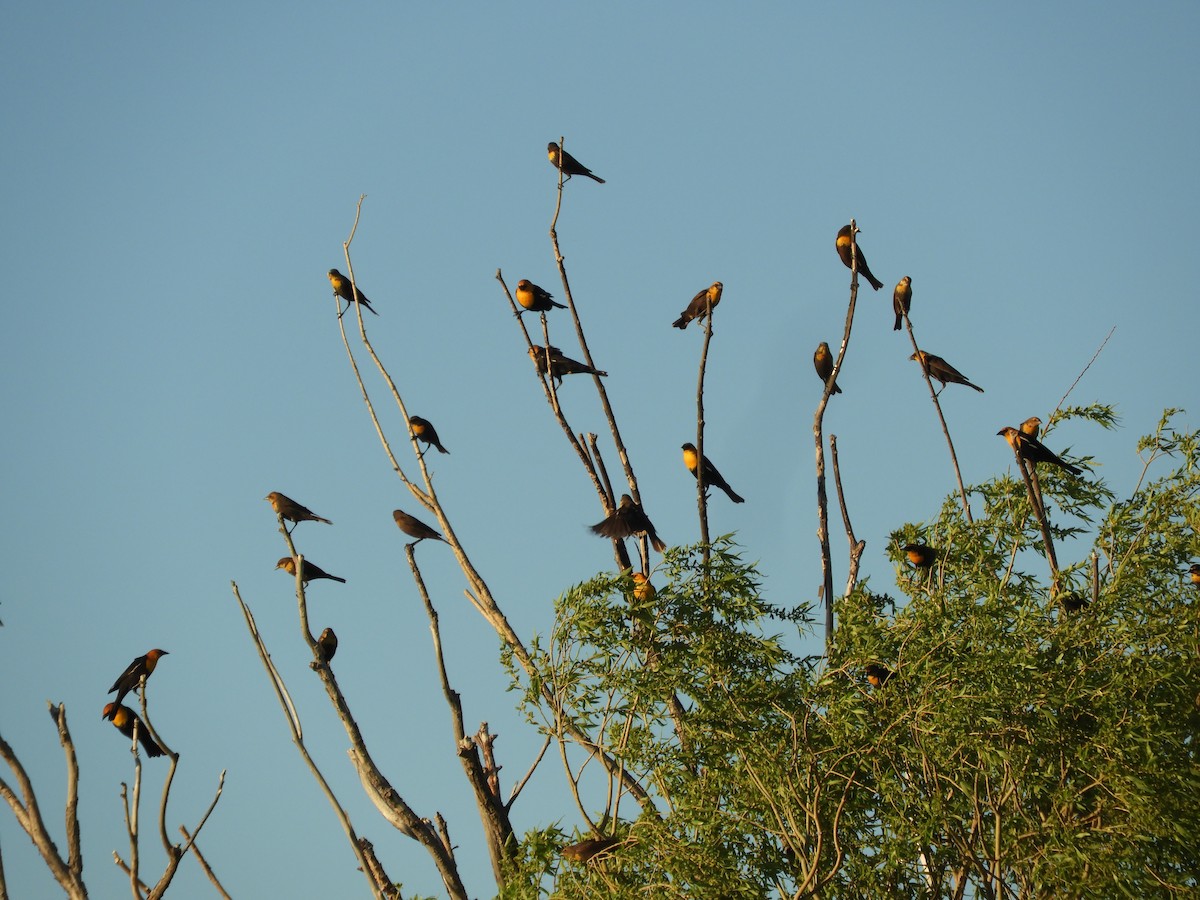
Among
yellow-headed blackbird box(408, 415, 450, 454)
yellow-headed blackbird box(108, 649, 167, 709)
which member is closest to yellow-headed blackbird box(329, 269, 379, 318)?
yellow-headed blackbird box(408, 415, 450, 454)

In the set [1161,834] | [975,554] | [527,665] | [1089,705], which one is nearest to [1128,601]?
[975,554]

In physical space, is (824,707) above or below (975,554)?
below

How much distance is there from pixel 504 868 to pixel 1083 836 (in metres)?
3.01

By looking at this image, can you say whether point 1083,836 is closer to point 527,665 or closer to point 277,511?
point 527,665

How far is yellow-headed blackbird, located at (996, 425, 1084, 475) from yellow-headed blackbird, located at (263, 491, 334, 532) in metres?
5.73

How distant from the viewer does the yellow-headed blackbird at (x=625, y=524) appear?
8.73 meters

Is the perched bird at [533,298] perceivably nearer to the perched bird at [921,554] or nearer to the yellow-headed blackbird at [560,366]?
the yellow-headed blackbird at [560,366]

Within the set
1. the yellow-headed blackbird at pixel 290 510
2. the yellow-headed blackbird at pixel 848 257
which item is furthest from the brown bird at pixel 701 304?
the yellow-headed blackbird at pixel 290 510

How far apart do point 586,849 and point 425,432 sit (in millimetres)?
5639

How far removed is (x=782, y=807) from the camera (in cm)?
591

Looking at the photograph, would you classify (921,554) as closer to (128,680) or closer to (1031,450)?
(1031,450)

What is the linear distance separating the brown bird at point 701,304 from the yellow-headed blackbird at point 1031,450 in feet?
9.07

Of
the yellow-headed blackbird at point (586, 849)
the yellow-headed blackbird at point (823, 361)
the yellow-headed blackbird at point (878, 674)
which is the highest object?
the yellow-headed blackbird at point (823, 361)

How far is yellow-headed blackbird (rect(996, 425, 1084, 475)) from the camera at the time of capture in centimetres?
866
